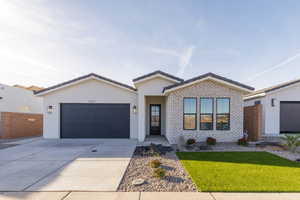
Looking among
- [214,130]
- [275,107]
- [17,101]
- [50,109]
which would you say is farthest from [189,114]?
[17,101]

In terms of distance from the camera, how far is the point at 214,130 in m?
9.05

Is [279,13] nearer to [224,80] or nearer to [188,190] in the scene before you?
[224,80]

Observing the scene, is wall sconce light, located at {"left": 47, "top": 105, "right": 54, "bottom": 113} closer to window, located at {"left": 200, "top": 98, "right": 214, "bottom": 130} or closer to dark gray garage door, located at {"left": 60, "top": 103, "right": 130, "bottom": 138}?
dark gray garage door, located at {"left": 60, "top": 103, "right": 130, "bottom": 138}

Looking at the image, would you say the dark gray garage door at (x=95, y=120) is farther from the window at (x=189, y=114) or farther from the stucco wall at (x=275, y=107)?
the stucco wall at (x=275, y=107)

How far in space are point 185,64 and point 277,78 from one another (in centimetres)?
1115

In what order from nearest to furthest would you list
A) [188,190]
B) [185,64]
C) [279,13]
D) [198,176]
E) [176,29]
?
[188,190] → [198,176] → [279,13] → [176,29] → [185,64]

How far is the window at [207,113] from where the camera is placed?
9.09 meters

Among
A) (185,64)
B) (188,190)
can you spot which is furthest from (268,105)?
(188,190)

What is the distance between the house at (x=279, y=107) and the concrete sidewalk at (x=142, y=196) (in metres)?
9.55

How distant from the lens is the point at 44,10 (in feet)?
27.1

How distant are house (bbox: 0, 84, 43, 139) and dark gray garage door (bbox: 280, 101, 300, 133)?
21001 millimetres

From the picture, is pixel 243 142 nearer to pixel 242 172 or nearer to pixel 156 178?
pixel 242 172

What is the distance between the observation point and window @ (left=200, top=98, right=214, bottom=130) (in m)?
9.09

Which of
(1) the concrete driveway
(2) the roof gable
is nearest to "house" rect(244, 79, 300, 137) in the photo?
(2) the roof gable
